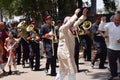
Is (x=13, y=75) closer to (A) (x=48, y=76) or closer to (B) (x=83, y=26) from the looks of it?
(A) (x=48, y=76)

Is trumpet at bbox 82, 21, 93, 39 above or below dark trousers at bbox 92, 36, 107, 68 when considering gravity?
above

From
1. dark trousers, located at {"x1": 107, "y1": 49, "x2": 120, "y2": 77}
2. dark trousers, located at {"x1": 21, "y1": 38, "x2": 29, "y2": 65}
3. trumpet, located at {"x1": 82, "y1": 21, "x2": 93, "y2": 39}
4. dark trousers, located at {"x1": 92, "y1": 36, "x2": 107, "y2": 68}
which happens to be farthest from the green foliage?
dark trousers, located at {"x1": 107, "y1": 49, "x2": 120, "y2": 77}

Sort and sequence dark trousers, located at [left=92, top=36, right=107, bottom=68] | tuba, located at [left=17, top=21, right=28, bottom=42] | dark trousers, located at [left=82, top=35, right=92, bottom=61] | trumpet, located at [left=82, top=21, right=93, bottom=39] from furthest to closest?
dark trousers, located at [left=82, top=35, right=92, bottom=61] < trumpet, located at [left=82, top=21, right=93, bottom=39] < tuba, located at [left=17, top=21, right=28, bottom=42] < dark trousers, located at [left=92, top=36, right=107, bottom=68]

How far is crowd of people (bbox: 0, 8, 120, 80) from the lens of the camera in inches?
360

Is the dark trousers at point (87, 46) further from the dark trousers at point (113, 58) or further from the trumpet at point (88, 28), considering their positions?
the dark trousers at point (113, 58)

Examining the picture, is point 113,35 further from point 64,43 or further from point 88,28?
point 88,28

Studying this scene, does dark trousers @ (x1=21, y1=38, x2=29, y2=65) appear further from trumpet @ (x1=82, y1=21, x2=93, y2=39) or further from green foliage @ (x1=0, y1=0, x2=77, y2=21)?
green foliage @ (x1=0, y1=0, x2=77, y2=21)

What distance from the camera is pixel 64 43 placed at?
9188 mm

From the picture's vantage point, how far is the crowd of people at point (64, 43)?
9.13 metres

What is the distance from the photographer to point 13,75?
1217 centimetres

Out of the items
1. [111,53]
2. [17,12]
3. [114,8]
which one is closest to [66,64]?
[111,53]

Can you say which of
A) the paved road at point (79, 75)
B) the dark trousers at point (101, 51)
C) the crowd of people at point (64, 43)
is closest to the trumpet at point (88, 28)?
the crowd of people at point (64, 43)

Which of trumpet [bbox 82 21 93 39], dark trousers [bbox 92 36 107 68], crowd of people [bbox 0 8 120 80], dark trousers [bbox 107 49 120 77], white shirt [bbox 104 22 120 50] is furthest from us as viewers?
trumpet [bbox 82 21 93 39]

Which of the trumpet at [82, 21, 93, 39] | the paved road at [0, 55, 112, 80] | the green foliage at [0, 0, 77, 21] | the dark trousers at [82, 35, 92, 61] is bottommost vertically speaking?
the paved road at [0, 55, 112, 80]
